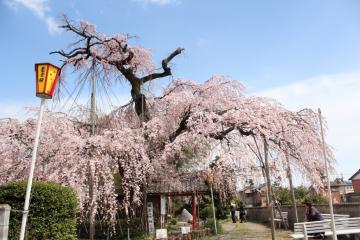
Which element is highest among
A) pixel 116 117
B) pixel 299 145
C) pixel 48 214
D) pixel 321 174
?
pixel 116 117

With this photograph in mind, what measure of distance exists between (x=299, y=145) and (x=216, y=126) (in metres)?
3.16

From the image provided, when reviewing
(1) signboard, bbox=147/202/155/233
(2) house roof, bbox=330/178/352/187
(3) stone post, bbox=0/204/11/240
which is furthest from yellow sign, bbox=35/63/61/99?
(2) house roof, bbox=330/178/352/187

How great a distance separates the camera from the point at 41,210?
750 cm

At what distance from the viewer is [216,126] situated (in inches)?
548

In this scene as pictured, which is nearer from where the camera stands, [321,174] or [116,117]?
[321,174]

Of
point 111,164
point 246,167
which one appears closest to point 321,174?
point 246,167

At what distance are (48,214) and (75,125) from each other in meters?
7.63

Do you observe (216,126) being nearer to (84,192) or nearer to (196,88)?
(196,88)

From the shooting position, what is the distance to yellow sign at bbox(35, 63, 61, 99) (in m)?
6.62

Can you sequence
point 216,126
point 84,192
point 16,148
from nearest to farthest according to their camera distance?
point 84,192
point 16,148
point 216,126

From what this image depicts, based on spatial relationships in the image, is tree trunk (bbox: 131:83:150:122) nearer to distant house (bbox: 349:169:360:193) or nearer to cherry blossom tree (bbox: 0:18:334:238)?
cherry blossom tree (bbox: 0:18:334:238)

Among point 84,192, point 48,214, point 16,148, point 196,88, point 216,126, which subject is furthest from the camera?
point 196,88

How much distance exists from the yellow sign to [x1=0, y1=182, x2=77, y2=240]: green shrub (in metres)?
2.16

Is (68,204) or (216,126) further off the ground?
(216,126)
